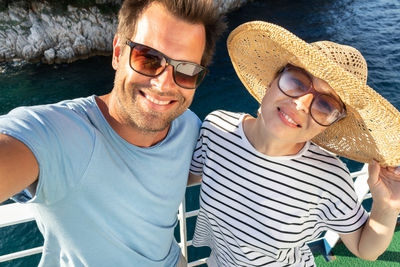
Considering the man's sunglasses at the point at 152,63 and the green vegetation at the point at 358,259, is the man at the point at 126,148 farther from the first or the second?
the green vegetation at the point at 358,259

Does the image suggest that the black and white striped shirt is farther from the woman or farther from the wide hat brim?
the wide hat brim

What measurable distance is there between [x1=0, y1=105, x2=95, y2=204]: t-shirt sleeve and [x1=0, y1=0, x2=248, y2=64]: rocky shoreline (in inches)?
551

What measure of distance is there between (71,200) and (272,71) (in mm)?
1267

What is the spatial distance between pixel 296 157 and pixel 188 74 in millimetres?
713

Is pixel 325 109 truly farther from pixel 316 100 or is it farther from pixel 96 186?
pixel 96 186

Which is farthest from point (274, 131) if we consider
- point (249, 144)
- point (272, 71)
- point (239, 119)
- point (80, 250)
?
point (80, 250)

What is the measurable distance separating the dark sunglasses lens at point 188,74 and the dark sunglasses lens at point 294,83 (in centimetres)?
42

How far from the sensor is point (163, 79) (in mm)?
1167

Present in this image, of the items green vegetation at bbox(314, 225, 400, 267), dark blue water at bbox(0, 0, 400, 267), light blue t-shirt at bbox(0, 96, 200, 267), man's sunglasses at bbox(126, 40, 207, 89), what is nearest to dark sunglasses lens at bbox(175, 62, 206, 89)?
man's sunglasses at bbox(126, 40, 207, 89)

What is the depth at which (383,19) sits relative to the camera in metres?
17.0

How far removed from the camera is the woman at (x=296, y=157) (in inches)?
41.6

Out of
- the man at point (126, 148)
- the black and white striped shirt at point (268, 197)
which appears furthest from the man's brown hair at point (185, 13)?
the black and white striped shirt at point (268, 197)

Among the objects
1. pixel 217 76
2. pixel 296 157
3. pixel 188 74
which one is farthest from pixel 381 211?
pixel 217 76

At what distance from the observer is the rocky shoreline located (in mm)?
12000
